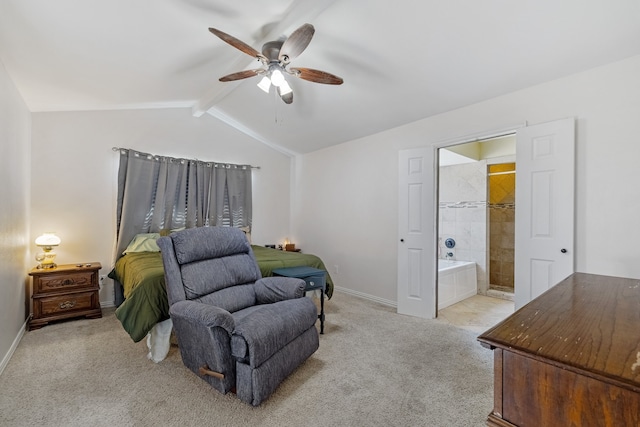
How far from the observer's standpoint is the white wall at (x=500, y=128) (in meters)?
2.17

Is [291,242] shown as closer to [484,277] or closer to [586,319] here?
[484,277]

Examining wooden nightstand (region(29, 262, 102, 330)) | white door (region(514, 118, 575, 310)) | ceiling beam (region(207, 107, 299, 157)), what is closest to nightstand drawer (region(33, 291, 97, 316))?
wooden nightstand (region(29, 262, 102, 330))

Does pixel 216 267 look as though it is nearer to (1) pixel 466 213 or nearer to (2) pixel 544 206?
(2) pixel 544 206

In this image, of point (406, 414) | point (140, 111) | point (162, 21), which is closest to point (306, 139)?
point (140, 111)

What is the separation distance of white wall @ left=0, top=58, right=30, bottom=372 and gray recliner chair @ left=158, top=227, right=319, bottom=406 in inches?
54.6

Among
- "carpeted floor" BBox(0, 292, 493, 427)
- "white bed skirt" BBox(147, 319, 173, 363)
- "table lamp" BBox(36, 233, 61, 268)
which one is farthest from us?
"table lamp" BBox(36, 233, 61, 268)

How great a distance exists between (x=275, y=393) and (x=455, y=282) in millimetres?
3027

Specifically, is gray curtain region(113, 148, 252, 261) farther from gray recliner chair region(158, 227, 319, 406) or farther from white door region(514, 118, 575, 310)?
white door region(514, 118, 575, 310)

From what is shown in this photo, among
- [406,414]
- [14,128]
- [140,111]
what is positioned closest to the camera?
[406,414]

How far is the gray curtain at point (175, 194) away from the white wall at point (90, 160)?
168 mm

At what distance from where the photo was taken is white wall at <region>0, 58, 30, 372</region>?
222 centimetres

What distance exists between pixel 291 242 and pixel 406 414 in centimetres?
392

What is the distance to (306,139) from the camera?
4.62 meters

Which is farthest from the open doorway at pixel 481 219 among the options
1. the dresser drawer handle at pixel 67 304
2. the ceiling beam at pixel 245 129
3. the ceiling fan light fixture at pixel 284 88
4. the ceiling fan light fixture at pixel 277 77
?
the dresser drawer handle at pixel 67 304
